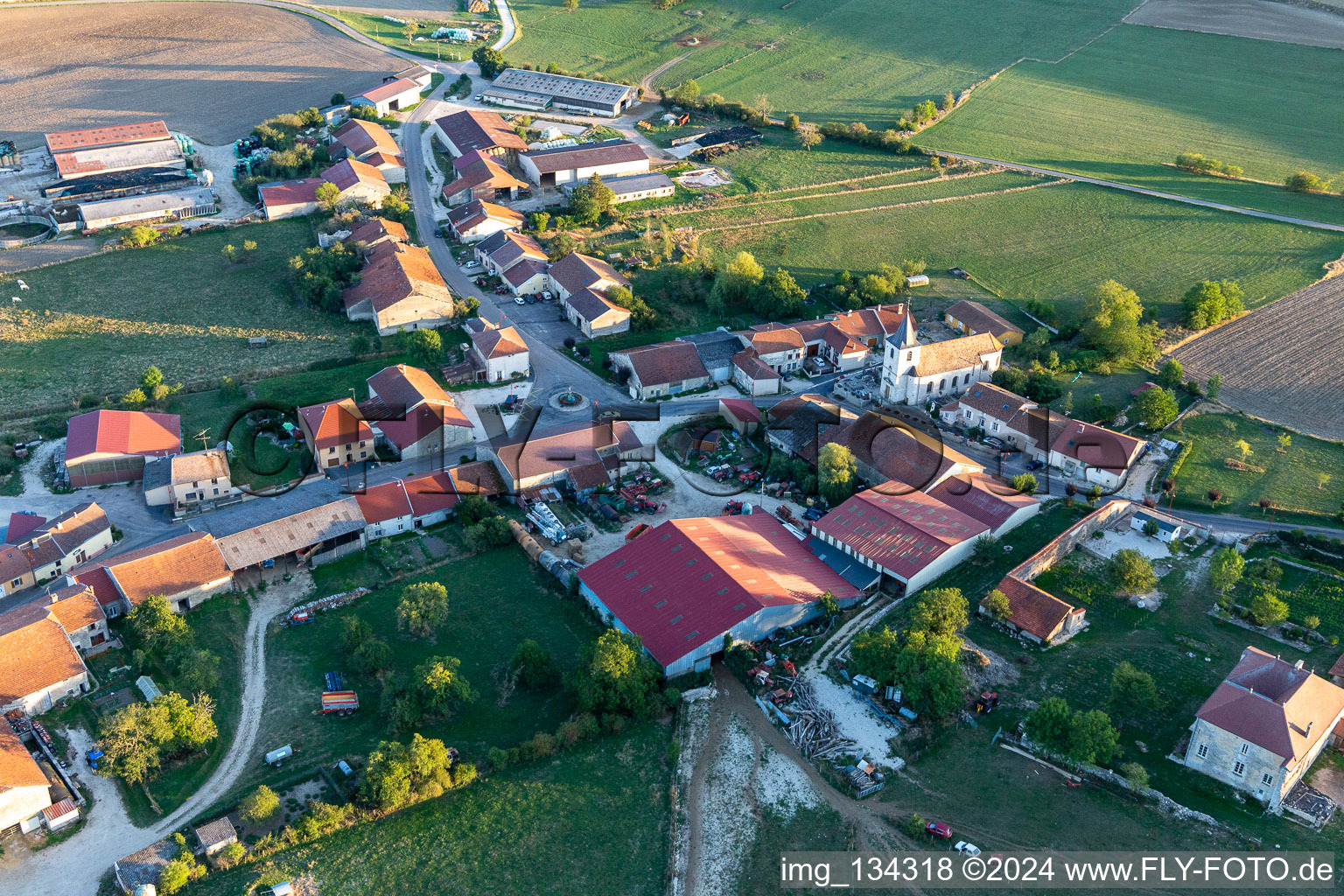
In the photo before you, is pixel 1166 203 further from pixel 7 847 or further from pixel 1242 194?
pixel 7 847

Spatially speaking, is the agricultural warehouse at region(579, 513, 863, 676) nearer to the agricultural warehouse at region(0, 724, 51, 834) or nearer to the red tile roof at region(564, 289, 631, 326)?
the agricultural warehouse at region(0, 724, 51, 834)

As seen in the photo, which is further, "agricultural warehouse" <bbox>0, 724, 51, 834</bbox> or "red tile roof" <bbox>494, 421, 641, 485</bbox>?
"red tile roof" <bbox>494, 421, 641, 485</bbox>

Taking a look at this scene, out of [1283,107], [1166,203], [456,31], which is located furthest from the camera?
[456,31]

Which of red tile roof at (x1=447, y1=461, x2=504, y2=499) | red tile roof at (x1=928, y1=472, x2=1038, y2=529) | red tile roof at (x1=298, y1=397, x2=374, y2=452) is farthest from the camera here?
red tile roof at (x1=298, y1=397, x2=374, y2=452)

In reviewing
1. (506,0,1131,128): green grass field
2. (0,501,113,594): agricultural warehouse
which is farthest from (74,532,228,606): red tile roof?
(506,0,1131,128): green grass field

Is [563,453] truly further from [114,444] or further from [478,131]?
[478,131]

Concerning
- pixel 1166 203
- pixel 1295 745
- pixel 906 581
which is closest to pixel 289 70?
pixel 1166 203

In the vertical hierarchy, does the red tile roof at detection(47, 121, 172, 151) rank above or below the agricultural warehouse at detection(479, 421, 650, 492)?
above
